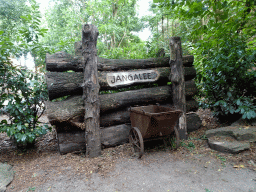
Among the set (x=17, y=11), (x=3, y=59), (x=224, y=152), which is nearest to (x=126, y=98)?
(x=224, y=152)

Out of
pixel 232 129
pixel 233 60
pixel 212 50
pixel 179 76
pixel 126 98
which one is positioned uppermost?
pixel 212 50

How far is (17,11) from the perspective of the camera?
9531 millimetres

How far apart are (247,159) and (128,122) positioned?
8.42 feet

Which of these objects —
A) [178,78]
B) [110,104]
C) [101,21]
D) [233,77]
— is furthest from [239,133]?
[101,21]

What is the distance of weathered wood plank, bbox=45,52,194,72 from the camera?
12.1ft

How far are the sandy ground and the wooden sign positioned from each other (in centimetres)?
153

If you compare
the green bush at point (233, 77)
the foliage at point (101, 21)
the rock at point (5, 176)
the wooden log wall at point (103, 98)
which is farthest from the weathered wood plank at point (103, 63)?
the foliage at point (101, 21)

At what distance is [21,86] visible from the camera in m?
3.65

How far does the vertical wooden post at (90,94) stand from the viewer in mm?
3549

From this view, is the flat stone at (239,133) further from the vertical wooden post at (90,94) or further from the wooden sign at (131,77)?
the vertical wooden post at (90,94)

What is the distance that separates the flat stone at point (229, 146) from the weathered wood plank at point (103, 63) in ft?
7.85

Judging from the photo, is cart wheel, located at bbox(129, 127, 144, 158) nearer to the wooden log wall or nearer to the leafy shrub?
the wooden log wall

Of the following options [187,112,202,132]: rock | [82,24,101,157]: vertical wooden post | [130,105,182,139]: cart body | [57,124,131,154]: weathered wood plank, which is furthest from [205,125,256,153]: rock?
[82,24,101,157]: vertical wooden post

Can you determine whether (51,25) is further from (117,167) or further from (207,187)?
(207,187)
